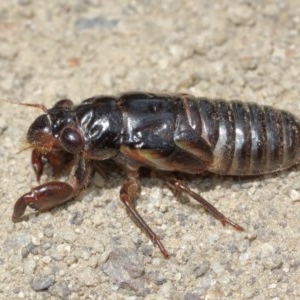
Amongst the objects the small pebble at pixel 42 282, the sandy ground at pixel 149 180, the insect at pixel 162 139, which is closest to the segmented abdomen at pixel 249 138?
the insect at pixel 162 139

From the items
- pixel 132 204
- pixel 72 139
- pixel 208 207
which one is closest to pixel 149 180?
pixel 132 204

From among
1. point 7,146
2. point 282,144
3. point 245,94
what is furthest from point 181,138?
point 7,146

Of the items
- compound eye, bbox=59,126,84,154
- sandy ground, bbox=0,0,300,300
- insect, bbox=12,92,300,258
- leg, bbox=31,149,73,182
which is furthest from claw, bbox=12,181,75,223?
leg, bbox=31,149,73,182

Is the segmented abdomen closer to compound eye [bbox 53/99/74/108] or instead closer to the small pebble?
compound eye [bbox 53/99/74/108]

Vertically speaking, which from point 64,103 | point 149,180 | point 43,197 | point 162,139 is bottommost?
point 149,180

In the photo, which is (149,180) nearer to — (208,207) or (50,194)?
(208,207)

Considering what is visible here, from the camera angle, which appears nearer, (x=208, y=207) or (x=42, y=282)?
(x=42, y=282)

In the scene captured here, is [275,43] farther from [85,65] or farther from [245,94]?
[85,65]

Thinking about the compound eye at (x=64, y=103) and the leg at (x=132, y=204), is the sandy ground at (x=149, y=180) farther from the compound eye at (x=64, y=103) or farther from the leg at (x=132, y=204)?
the compound eye at (x=64, y=103)
